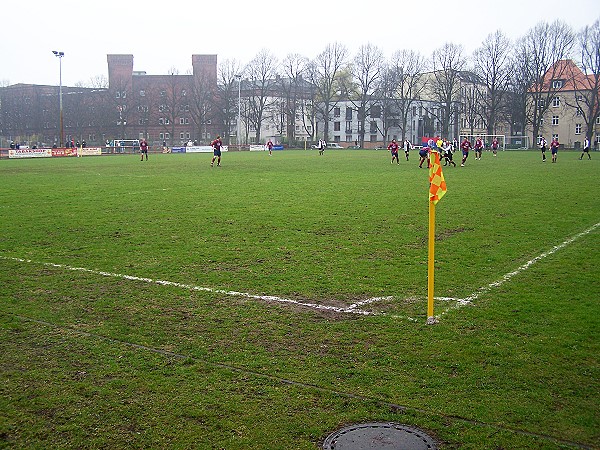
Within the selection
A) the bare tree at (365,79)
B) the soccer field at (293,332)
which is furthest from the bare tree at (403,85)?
the soccer field at (293,332)

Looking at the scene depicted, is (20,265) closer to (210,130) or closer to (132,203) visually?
(132,203)

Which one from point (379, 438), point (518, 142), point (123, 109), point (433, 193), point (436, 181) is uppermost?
point (123, 109)

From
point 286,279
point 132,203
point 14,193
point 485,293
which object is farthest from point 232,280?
point 14,193

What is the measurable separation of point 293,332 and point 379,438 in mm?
2646

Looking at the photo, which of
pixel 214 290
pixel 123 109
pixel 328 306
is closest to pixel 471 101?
pixel 123 109

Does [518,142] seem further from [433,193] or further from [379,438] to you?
[379,438]

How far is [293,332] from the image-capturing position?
7.29 metres

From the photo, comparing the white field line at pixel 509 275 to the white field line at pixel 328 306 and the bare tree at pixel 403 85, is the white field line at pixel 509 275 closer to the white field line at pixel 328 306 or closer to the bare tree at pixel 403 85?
the white field line at pixel 328 306

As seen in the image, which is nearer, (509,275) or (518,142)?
(509,275)

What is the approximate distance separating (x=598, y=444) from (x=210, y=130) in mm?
123021

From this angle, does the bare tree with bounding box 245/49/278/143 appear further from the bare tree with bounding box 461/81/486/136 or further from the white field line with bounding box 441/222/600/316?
the white field line with bounding box 441/222/600/316

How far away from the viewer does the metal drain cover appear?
4.65 metres

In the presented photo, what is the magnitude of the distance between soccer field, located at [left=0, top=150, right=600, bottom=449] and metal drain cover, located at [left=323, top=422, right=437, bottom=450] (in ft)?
0.37

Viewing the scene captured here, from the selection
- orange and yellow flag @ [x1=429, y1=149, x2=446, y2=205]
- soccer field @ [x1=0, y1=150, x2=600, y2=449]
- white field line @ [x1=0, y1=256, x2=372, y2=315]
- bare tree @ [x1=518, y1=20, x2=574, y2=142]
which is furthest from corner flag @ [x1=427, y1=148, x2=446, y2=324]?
bare tree @ [x1=518, y1=20, x2=574, y2=142]
